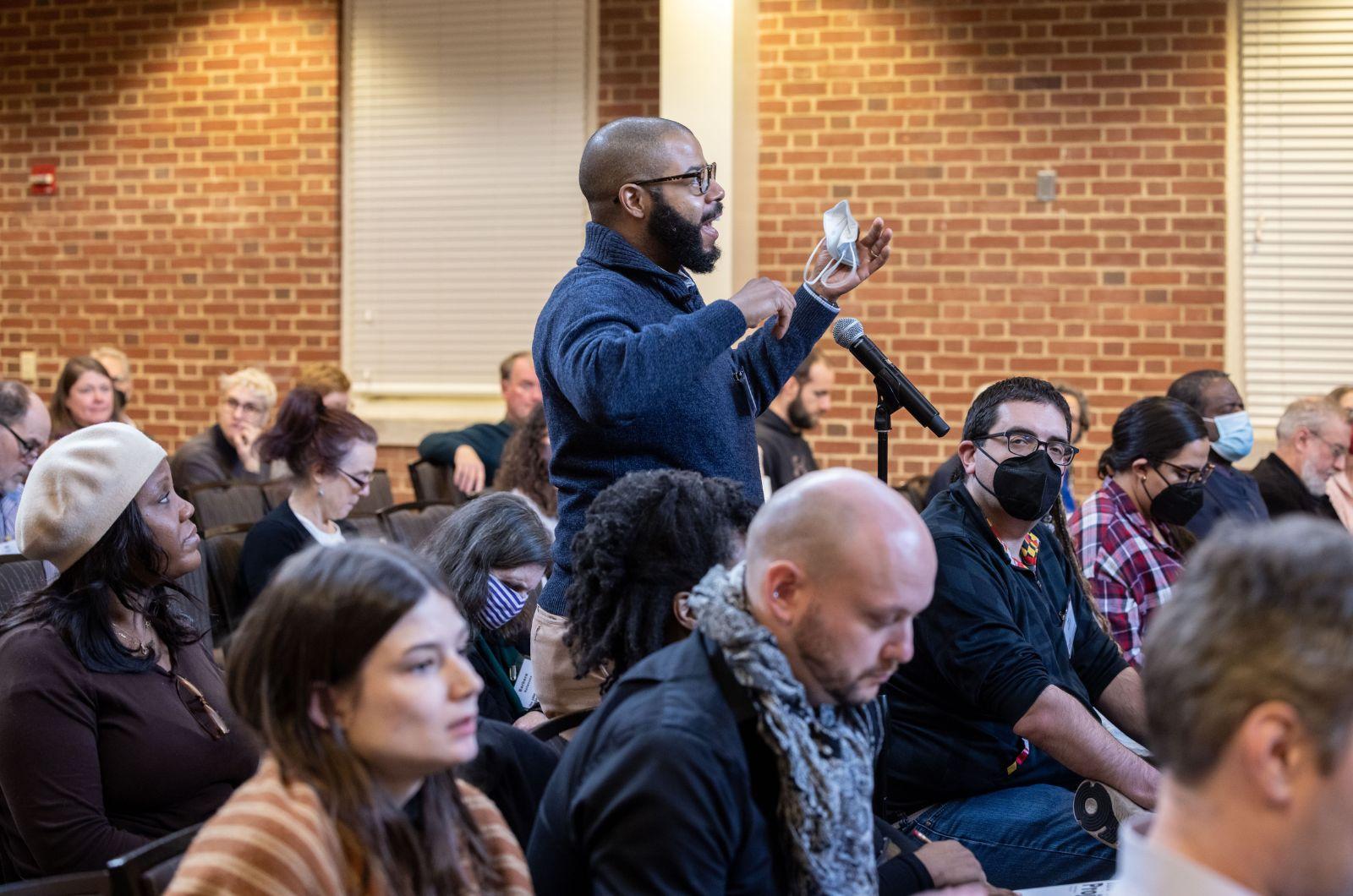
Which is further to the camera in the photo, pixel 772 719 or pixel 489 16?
pixel 489 16

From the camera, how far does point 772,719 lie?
1.50 metres

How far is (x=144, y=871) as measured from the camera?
149 cm

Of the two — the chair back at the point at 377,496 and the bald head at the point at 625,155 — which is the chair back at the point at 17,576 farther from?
the chair back at the point at 377,496

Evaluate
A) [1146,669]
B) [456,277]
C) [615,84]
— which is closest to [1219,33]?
[615,84]

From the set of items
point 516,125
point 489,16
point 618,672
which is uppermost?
point 489,16

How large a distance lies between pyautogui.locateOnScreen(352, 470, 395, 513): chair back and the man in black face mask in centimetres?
353

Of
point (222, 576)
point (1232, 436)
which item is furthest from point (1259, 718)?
point (1232, 436)

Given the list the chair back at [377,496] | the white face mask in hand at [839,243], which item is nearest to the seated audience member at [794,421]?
the chair back at [377,496]

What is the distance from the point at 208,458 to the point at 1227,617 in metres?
5.35

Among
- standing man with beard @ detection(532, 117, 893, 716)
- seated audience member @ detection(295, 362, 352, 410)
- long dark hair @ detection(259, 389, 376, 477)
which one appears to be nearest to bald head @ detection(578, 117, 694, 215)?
standing man with beard @ detection(532, 117, 893, 716)

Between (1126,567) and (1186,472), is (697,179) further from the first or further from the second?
(1186,472)

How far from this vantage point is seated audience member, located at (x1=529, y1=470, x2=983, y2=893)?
1454 mm

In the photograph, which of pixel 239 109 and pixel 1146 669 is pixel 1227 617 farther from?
pixel 239 109

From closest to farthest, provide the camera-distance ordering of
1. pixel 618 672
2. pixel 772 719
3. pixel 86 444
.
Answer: pixel 772 719 < pixel 618 672 < pixel 86 444
